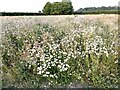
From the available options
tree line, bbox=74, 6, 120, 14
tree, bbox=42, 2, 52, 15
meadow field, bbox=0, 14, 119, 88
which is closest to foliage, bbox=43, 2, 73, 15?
tree, bbox=42, 2, 52, 15

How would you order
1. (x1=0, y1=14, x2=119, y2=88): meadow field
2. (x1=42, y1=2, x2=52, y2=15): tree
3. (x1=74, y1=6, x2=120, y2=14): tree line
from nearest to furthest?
(x1=0, y1=14, x2=119, y2=88): meadow field < (x1=74, y1=6, x2=120, y2=14): tree line < (x1=42, y1=2, x2=52, y2=15): tree

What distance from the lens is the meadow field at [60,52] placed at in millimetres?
4754

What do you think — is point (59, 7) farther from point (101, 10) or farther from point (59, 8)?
point (101, 10)

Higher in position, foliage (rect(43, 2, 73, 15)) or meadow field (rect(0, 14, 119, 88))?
foliage (rect(43, 2, 73, 15))

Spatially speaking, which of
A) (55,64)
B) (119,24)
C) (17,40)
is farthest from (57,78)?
(119,24)

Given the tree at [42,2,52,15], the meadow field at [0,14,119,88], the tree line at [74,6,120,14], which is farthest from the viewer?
the tree at [42,2,52,15]

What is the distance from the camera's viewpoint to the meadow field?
4754 millimetres

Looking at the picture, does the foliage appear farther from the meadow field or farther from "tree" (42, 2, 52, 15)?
the meadow field

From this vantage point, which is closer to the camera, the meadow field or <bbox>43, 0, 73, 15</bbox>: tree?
the meadow field

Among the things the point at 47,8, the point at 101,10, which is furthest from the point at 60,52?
the point at 101,10

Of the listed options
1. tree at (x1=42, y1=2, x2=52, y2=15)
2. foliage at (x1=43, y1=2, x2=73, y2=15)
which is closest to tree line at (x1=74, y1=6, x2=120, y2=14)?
foliage at (x1=43, y1=2, x2=73, y2=15)

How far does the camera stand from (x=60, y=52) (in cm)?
492

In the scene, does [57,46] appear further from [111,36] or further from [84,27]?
[111,36]

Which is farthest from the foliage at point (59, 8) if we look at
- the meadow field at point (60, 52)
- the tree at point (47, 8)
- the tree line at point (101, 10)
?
the meadow field at point (60, 52)
